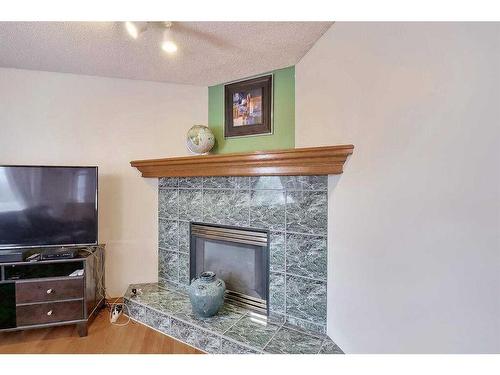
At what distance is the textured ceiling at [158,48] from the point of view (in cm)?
161

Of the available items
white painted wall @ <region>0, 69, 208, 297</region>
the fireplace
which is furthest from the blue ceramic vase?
white painted wall @ <region>0, 69, 208, 297</region>

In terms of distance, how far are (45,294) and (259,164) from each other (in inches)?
77.2

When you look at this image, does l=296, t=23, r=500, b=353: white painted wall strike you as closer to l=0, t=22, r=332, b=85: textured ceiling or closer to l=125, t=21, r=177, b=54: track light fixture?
l=0, t=22, r=332, b=85: textured ceiling

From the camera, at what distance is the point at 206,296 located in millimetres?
1883

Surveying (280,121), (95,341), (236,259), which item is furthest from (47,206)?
(280,121)

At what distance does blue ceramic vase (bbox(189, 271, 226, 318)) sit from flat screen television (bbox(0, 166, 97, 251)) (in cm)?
100

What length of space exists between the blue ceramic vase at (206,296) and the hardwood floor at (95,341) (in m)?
0.28

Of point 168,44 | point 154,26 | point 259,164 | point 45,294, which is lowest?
point 45,294

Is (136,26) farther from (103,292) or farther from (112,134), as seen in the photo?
(103,292)

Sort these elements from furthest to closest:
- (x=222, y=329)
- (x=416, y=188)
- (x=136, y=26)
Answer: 1. (x=222, y=329)
2. (x=136, y=26)
3. (x=416, y=188)

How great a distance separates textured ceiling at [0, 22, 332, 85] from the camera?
63.5 inches

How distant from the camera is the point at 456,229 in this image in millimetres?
860

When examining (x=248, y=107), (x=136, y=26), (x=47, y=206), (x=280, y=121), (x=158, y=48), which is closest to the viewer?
(x=136, y=26)
